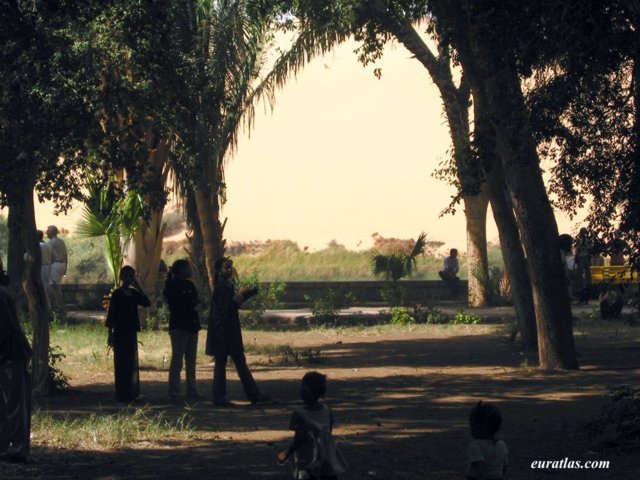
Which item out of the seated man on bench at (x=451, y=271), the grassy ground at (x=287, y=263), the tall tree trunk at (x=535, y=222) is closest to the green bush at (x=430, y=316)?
the seated man on bench at (x=451, y=271)

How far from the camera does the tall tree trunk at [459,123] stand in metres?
22.5

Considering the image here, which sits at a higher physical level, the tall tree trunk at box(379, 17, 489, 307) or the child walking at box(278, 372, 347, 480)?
the tall tree trunk at box(379, 17, 489, 307)

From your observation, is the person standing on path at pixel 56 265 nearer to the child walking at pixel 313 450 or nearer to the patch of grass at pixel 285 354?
the patch of grass at pixel 285 354

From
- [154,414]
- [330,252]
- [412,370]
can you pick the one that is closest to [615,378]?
[412,370]

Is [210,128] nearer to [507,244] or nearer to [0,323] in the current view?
[507,244]

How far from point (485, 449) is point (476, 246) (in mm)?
23712

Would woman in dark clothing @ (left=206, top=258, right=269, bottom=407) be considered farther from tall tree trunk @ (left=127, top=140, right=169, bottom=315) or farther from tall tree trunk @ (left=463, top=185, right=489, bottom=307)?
tall tree trunk @ (left=463, top=185, right=489, bottom=307)

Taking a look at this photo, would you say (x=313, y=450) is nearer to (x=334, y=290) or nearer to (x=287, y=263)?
(x=334, y=290)

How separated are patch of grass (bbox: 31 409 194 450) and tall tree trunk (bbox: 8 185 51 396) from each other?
233 centimetres

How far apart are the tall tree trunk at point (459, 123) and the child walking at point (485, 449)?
12.1m

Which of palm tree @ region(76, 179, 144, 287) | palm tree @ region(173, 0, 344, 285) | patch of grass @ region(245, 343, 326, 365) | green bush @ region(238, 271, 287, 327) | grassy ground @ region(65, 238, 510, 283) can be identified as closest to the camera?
patch of grass @ region(245, 343, 326, 365)

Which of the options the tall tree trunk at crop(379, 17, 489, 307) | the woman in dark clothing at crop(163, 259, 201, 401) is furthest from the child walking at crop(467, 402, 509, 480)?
the tall tree trunk at crop(379, 17, 489, 307)

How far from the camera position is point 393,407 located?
13500 millimetres

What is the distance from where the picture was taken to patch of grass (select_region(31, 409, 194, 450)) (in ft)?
36.0
